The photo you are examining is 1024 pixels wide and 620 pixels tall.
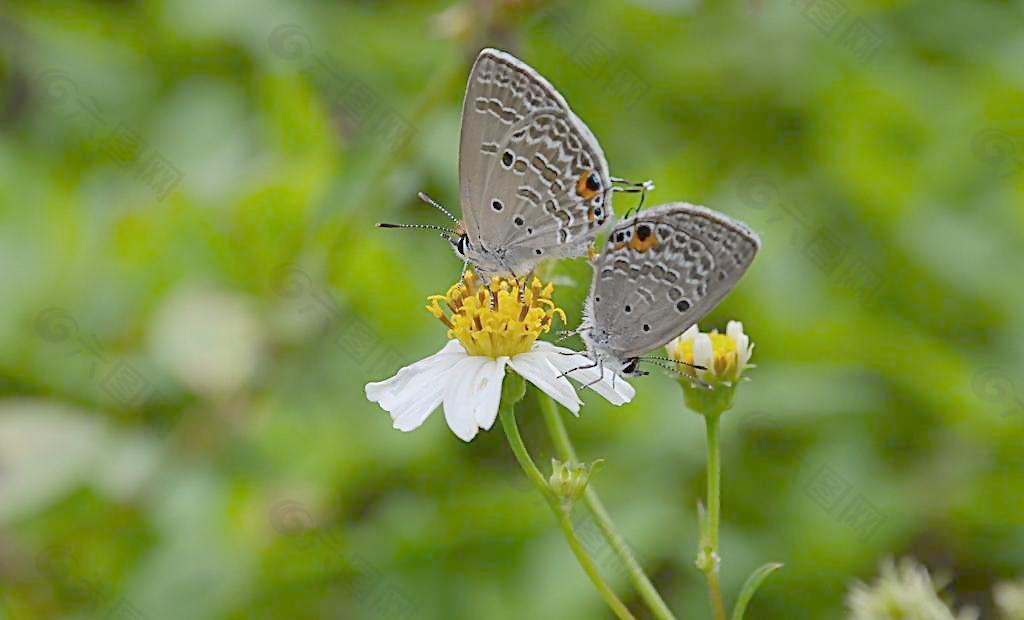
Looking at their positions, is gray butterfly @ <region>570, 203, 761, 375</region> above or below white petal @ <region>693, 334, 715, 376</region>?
above

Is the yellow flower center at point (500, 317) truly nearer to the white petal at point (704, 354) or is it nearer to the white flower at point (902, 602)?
the white petal at point (704, 354)

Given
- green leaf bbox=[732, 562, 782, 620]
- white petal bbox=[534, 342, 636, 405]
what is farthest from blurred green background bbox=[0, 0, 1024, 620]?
green leaf bbox=[732, 562, 782, 620]

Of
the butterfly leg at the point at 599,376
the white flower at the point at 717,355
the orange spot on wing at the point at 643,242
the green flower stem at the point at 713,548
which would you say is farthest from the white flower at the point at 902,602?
the orange spot on wing at the point at 643,242

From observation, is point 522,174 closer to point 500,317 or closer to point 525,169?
point 525,169

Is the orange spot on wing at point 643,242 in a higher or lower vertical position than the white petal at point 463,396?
higher

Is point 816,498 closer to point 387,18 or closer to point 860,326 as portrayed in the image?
point 860,326

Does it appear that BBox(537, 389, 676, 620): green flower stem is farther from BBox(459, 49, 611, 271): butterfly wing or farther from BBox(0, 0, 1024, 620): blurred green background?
BBox(0, 0, 1024, 620): blurred green background

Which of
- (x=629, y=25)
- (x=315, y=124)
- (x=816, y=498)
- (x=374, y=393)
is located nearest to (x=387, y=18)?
(x=629, y=25)

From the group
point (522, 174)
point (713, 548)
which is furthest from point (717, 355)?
point (522, 174)
